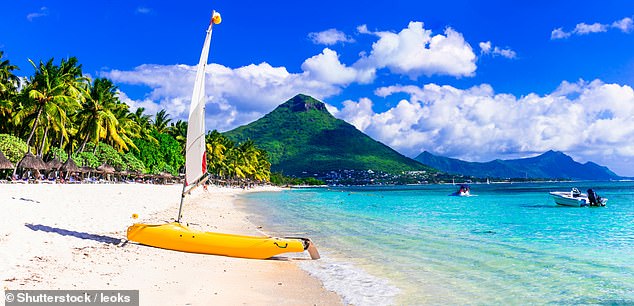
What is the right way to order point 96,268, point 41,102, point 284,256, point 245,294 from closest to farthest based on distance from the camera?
point 245,294
point 96,268
point 284,256
point 41,102

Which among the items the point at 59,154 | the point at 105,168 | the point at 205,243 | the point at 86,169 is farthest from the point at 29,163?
the point at 205,243

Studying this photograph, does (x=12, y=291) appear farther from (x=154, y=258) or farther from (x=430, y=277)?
(x=430, y=277)

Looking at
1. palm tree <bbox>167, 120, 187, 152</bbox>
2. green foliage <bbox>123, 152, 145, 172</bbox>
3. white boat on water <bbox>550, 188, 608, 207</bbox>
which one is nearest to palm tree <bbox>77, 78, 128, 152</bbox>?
green foliage <bbox>123, 152, 145, 172</bbox>

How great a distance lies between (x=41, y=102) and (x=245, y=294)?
132 ft

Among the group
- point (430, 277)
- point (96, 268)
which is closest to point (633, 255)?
point (430, 277)

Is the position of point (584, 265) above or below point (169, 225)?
below

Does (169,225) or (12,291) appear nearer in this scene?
(12,291)

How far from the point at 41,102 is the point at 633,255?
148 ft

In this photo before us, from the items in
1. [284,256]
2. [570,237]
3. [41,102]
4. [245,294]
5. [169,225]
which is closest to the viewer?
[245,294]

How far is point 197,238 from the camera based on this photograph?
38.3ft

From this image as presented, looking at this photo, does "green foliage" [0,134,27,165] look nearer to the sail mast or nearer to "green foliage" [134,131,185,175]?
"green foliage" [134,131,185,175]

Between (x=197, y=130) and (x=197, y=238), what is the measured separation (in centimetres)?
311

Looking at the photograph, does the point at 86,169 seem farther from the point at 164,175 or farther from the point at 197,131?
the point at 197,131

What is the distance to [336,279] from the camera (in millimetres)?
10188
